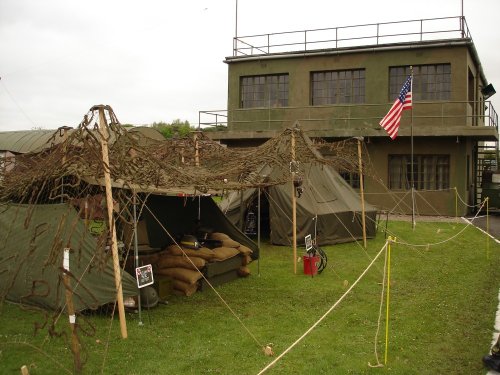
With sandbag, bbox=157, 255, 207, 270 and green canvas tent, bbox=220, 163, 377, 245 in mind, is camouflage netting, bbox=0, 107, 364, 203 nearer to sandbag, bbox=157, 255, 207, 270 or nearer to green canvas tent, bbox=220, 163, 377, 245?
sandbag, bbox=157, 255, 207, 270

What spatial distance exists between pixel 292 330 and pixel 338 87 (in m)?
17.7

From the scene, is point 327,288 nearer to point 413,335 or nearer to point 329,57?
point 413,335

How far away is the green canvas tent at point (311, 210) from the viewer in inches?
552

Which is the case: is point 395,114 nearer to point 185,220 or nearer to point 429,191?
point 429,191

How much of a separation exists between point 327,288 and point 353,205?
19.8 feet

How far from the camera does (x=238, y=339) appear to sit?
6855 mm

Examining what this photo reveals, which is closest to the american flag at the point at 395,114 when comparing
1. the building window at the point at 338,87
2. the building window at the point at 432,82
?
the building window at the point at 432,82

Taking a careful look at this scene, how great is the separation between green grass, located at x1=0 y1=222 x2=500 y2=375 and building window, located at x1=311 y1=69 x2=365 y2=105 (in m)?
13.3

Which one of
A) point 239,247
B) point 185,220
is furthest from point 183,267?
point 185,220

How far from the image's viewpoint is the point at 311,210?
46.0 feet

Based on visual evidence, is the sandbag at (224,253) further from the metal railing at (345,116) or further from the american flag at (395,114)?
the metal railing at (345,116)

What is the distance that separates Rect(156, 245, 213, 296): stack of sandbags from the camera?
9039 millimetres

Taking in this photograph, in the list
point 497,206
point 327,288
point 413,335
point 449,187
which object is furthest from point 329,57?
point 413,335

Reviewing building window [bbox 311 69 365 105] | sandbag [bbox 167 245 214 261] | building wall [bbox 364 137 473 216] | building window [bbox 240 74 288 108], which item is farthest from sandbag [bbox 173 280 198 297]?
building window [bbox 240 74 288 108]
